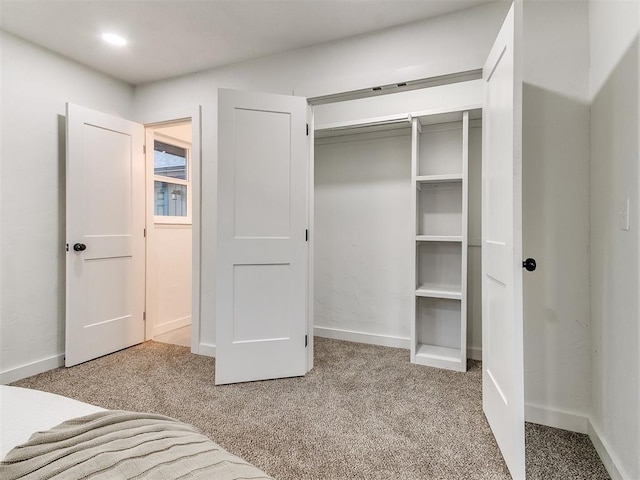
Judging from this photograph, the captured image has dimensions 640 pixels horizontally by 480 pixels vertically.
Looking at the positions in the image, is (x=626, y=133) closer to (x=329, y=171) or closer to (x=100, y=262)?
(x=329, y=171)

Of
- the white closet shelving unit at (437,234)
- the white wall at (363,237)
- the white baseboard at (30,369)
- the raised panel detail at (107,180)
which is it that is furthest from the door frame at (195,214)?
the white closet shelving unit at (437,234)

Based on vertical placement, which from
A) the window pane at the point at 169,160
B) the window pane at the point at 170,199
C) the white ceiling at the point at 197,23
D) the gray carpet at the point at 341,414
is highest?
the white ceiling at the point at 197,23

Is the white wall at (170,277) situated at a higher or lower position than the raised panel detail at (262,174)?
lower

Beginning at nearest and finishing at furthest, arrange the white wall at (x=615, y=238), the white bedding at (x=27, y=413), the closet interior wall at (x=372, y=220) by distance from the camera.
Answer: the white bedding at (x=27, y=413), the white wall at (x=615, y=238), the closet interior wall at (x=372, y=220)

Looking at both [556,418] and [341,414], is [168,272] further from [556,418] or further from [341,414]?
[556,418]

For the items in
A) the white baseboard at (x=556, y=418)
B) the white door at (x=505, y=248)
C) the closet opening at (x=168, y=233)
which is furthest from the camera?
the closet opening at (x=168, y=233)

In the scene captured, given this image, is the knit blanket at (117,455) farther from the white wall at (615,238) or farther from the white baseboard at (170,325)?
the white baseboard at (170,325)

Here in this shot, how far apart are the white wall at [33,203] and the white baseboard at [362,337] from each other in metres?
2.32

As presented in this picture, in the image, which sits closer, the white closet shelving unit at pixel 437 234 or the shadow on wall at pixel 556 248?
the shadow on wall at pixel 556 248

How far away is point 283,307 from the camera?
2.57m

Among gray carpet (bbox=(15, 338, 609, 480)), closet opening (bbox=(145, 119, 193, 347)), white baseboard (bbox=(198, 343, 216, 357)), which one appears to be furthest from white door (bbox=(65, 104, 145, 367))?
white baseboard (bbox=(198, 343, 216, 357))

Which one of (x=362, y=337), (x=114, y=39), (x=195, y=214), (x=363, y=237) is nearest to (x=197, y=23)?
(x=114, y=39)

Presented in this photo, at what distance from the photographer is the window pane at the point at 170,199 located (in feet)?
12.9

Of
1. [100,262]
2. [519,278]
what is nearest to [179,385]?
[100,262]
